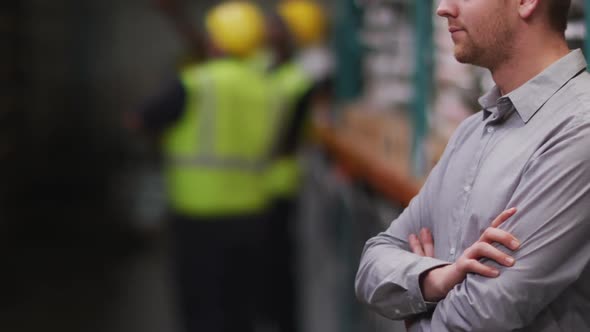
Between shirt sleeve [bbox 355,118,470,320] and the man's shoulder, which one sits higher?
the man's shoulder

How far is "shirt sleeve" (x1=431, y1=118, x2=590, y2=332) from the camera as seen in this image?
2.07m

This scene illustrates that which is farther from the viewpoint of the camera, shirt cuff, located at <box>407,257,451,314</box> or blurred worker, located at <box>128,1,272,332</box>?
blurred worker, located at <box>128,1,272,332</box>

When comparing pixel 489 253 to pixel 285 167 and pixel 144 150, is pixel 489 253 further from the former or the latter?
pixel 144 150

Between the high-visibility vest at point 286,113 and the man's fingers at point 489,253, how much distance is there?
5351 millimetres

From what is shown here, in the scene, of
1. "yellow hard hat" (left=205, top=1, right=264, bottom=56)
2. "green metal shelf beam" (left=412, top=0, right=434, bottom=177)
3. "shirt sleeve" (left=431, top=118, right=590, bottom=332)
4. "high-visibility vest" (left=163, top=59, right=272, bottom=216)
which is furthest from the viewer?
"yellow hard hat" (left=205, top=1, right=264, bottom=56)

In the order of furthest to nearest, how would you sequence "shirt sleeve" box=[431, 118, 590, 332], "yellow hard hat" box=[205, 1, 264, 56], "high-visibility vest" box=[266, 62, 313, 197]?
"high-visibility vest" box=[266, 62, 313, 197] < "yellow hard hat" box=[205, 1, 264, 56] < "shirt sleeve" box=[431, 118, 590, 332]

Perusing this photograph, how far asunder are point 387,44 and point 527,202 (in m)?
4.85

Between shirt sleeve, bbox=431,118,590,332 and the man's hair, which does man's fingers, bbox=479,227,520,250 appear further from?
the man's hair

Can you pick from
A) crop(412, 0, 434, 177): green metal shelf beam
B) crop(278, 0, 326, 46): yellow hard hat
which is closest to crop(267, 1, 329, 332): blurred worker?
crop(278, 0, 326, 46): yellow hard hat

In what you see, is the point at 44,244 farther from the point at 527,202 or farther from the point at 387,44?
the point at 527,202

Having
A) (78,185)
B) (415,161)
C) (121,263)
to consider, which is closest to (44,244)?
(121,263)

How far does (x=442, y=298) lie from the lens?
2.28 metres

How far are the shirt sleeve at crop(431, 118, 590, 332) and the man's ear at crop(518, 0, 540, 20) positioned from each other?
0.23 meters

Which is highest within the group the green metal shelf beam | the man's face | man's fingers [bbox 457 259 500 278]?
the green metal shelf beam
